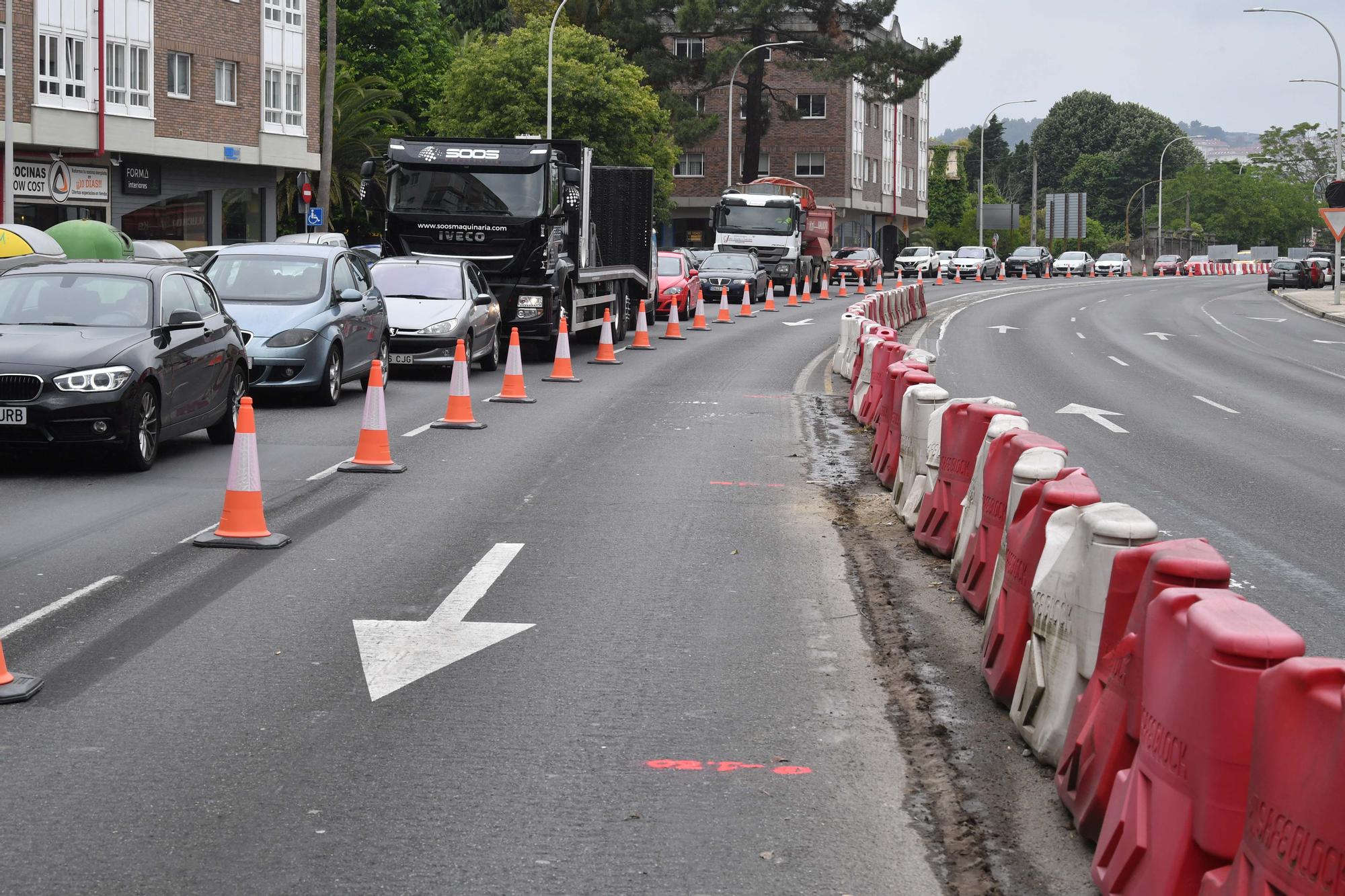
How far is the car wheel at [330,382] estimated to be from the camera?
17.4 meters

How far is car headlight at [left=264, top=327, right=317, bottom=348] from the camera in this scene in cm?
1703

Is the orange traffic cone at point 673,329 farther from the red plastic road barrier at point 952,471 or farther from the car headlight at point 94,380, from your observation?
the red plastic road barrier at point 952,471

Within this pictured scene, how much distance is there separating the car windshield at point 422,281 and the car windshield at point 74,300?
8262mm

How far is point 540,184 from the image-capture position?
23469 mm

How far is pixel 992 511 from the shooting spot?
7934mm

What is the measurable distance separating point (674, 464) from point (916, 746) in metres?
7.93

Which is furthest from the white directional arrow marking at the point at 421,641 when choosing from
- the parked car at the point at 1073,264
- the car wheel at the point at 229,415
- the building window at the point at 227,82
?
the parked car at the point at 1073,264

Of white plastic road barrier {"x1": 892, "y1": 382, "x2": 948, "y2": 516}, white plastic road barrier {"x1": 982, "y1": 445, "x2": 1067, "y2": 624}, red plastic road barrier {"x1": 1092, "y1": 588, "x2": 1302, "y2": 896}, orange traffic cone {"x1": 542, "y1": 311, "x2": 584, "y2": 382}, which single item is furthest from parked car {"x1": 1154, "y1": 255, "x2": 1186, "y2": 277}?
red plastic road barrier {"x1": 1092, "y1": 588, "x2": 1302, "y2": 896}

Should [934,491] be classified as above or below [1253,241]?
below

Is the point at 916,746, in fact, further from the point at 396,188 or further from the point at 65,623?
Answer: the point at 396,188

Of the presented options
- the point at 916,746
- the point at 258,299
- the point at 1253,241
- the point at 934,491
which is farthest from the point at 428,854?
the point at 1253,241

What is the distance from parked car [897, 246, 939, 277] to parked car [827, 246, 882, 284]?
682cm

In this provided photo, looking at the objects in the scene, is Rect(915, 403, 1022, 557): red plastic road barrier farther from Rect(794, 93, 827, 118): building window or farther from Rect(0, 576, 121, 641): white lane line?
Rect(794, 93, 827, 118): building window

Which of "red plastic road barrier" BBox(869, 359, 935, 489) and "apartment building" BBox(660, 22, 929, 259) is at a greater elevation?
"apartment building" BBox(660, 22, 929, 259)
